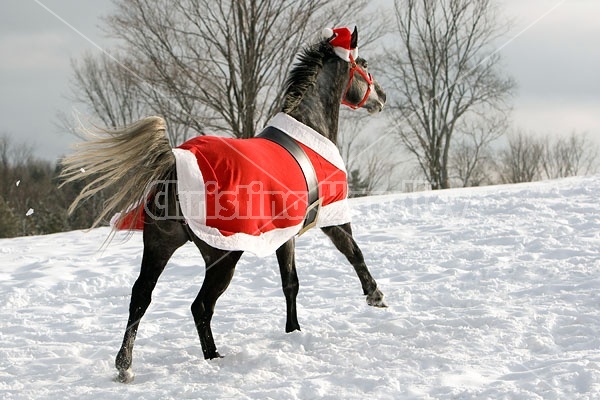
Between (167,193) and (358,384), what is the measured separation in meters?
1.72

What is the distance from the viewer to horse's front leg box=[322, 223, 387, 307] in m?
5.46

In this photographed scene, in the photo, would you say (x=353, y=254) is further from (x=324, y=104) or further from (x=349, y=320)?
(x=324, y=104)

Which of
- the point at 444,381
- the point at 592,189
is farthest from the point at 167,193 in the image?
the point at 592,189

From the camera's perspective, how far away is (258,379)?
13.6 feet

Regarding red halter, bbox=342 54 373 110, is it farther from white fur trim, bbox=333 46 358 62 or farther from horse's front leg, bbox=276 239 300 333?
horse's front leg, bbox=276 239 300 333

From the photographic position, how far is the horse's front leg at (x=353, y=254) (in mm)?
5461

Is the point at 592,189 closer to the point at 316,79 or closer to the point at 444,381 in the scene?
the point at 316,79

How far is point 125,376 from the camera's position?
4215mm

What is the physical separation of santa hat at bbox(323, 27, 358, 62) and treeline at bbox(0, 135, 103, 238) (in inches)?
1018

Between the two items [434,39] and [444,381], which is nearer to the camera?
[444,381]

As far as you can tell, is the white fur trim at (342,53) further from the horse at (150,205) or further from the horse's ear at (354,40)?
the horse at (150,205)

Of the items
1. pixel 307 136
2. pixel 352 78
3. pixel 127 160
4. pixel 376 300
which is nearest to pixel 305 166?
pixel 307 136

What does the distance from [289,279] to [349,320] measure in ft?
2.51

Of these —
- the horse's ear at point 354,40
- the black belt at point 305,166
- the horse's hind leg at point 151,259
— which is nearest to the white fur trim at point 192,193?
the horse's hind leg at point 151,259
